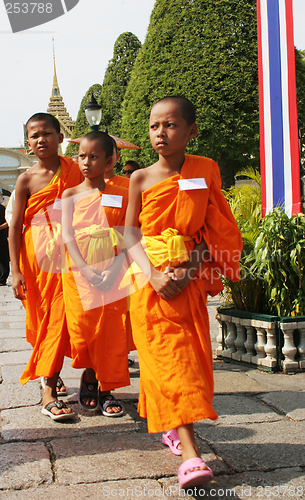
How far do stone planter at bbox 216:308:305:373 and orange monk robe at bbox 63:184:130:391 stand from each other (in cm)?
124

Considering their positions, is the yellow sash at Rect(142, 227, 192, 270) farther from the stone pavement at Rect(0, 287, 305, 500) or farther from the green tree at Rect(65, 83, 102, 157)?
the green tree at Rect(65, 83, 102, 157)

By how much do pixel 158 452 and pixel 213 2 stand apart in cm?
1264

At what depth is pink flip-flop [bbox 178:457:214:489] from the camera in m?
1.96

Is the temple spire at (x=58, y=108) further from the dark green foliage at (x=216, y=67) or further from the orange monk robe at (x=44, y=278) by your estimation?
the orange monk robe at (x=44, y=278)

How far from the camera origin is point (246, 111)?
13.0 m

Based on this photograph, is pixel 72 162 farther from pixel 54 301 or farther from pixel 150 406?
pixel 150 406

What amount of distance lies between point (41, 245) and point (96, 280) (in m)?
0.48

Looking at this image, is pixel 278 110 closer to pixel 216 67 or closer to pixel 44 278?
pixel 44 278

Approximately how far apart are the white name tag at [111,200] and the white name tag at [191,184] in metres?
0.81

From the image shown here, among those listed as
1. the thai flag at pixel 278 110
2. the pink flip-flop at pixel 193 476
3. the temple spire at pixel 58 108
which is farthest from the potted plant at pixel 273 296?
the temple spire at pixel 58 108

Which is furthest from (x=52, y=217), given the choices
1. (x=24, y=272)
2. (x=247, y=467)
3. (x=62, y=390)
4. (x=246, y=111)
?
(x=246, y=111)

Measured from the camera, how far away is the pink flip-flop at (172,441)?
2.44 metres

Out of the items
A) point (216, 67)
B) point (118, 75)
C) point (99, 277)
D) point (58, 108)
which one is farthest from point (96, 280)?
point (58, 108)

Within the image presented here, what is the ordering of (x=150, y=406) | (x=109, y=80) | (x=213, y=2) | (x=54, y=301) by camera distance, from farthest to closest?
(x=109, y=80) → (x=213, y=2) → (x=54, y=301) → (x=150, y=406)
